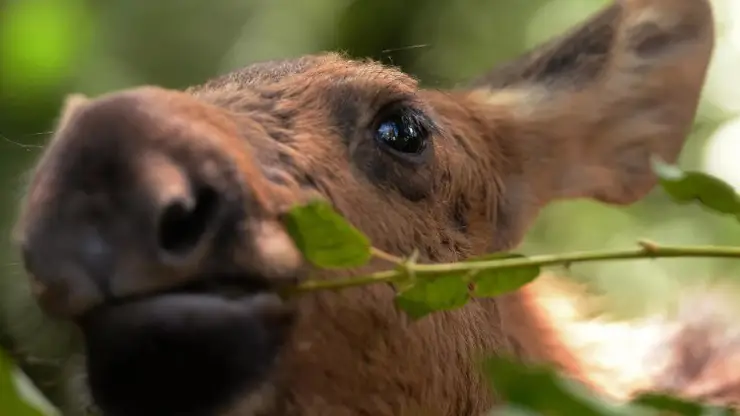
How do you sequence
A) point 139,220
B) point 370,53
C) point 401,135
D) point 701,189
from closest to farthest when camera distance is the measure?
point 701,189 < point 139,220 < point 401,135 < point 370,53

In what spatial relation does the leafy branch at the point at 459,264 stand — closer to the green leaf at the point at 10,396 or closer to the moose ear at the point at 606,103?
the green leaf at the point at 10,396

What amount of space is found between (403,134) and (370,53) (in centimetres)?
227

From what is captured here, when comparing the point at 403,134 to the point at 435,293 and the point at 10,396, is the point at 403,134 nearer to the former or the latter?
the point at 435,293

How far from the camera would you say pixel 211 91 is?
1832mm

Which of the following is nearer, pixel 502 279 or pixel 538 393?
pixel 538 393

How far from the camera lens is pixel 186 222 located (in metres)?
1.16

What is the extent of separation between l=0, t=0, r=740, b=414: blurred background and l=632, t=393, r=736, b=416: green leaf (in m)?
2.05

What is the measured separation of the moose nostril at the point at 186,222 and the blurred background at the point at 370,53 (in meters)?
1.82

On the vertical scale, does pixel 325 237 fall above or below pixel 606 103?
below

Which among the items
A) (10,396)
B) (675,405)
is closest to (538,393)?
(675,405)

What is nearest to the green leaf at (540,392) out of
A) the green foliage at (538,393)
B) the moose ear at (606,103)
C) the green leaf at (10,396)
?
the green foliage at (538,393)

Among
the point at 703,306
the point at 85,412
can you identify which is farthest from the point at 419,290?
the point at 703,306

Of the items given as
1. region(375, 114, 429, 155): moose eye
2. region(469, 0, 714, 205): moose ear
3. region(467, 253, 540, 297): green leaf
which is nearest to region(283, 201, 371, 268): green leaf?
region(467, 253, 540, 297): green leaf

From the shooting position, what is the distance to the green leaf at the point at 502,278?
1083 mm
